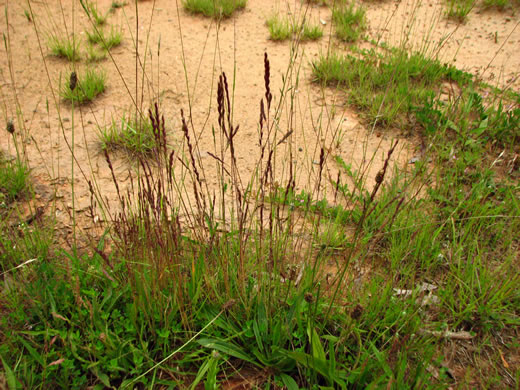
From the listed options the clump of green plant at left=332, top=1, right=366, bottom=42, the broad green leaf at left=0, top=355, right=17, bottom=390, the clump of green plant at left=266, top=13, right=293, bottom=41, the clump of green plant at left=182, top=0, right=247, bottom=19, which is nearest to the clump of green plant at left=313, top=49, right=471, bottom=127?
the clump of green plant at left=332, top=1, right=366, bottom=42

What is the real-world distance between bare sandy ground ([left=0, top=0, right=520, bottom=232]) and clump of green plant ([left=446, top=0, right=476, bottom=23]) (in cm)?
9

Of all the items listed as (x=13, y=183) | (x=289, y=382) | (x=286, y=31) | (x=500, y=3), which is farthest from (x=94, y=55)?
(x=500, y=3)

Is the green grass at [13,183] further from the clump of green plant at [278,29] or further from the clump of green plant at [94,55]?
the clump of green plant at [278,29]

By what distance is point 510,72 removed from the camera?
3.81 m

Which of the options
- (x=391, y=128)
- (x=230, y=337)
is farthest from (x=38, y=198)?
(x=391, y=128)

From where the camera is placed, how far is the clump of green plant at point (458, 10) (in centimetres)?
443

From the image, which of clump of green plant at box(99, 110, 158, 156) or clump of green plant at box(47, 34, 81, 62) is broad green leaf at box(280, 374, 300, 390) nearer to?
clump of green plant at box(99, 110, 158, 156)

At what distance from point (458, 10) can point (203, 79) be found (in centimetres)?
309

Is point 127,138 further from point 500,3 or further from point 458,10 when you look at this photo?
point 500,3

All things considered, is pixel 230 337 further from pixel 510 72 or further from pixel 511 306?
pixel 510 72

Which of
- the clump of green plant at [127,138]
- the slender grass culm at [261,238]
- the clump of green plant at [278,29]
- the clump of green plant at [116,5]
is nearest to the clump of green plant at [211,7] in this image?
the clump of green plant at [278,29]

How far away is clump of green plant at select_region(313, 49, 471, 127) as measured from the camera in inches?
129

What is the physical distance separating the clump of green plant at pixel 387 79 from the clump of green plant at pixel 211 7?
1.44 meters

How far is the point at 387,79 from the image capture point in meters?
3.55
